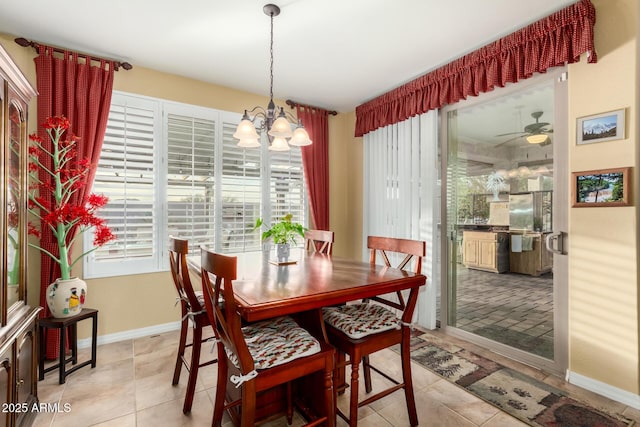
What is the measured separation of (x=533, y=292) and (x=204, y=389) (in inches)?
105

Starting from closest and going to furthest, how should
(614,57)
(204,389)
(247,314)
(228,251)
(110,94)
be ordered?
(247,314), (614,57), (204,389), (110,94), (228,251)

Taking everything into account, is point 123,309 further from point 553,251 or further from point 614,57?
point 614,57

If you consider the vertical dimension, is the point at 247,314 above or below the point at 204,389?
above

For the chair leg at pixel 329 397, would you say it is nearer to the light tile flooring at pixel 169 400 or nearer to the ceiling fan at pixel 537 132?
the light tile flooring at pixel 169 400

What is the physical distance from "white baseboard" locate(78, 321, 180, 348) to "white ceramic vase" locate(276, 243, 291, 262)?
180cm

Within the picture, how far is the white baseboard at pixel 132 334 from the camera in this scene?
2795mm

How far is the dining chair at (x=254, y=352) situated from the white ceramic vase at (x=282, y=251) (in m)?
0.55

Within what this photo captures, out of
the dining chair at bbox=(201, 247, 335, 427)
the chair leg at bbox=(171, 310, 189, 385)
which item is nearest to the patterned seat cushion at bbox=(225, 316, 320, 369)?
the dining chair at bbox=(201, 247, 335, 427)

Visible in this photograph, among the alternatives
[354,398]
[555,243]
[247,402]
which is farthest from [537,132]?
[247,402]

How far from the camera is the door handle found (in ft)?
7.41

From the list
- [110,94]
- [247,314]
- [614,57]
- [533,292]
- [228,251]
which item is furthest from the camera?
[228,251]

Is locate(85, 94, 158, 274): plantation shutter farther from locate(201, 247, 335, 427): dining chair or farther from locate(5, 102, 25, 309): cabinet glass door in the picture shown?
locate(201, 247, 335, 427): dining chair

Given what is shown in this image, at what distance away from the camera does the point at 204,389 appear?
2.10 metres

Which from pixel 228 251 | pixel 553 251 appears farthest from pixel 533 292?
pixel 228 251
